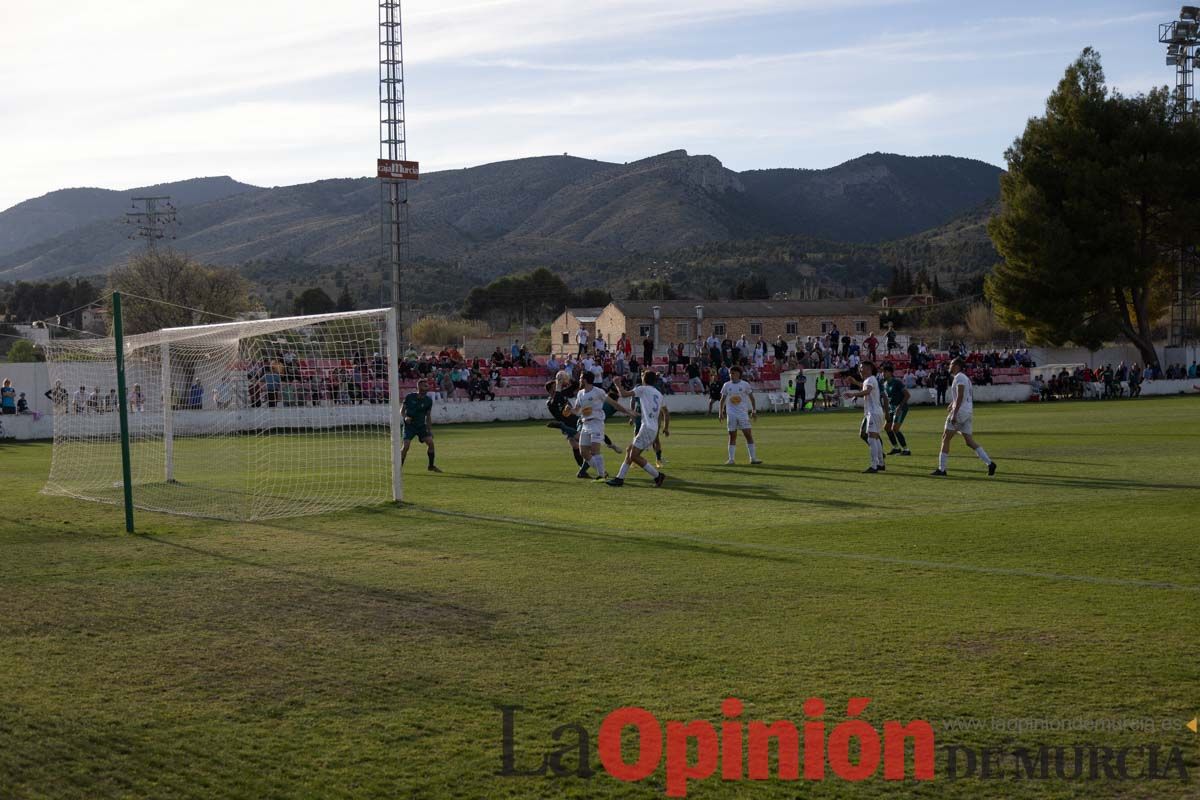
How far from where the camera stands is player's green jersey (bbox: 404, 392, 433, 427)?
21125 mm

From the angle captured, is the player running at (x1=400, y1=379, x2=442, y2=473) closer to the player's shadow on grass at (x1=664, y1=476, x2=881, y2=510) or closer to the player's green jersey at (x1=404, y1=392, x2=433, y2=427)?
the player's green jersey at (x1=404, y1=392, x2=433, y2=427)

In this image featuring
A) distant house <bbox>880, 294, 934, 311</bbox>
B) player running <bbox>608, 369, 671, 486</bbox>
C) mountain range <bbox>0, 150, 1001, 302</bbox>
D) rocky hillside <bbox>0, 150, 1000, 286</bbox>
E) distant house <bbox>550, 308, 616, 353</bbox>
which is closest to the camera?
player running <bbox>608, 369, 671, 486</bbox>

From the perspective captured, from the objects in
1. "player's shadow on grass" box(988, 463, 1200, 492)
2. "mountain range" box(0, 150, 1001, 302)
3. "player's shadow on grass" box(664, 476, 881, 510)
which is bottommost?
"player's shadow on grass" box(664, 476, 881, 510)

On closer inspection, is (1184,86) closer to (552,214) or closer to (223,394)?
(223,394)

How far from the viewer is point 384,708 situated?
649cm

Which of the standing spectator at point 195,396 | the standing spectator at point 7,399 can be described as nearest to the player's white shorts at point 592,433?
the standing spectator at point 195,396

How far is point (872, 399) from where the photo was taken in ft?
65.6

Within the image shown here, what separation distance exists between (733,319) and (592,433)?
65085 millimetres

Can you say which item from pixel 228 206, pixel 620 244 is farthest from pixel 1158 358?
pixel 228 206

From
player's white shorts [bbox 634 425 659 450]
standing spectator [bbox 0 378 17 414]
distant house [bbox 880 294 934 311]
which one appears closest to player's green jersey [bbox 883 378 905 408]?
player's white shorts [bbox 634 425 659 450]

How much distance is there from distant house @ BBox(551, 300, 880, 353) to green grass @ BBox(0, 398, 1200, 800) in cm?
6495

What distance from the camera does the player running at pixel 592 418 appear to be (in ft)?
60.4

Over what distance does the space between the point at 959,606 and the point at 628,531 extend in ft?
16.2

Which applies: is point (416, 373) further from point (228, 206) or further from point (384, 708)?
point (228, 206)
